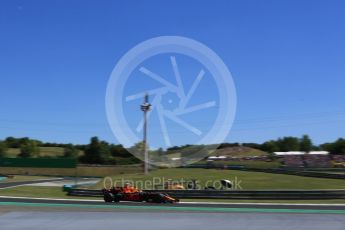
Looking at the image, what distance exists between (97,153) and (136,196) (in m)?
96.3

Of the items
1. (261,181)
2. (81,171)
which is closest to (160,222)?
(261,181)

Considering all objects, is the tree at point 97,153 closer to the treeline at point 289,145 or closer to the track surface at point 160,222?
the treeline at point 289,145

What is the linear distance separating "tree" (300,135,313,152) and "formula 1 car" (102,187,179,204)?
15494 cm

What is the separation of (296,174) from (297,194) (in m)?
17.9

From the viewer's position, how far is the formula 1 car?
22.5m

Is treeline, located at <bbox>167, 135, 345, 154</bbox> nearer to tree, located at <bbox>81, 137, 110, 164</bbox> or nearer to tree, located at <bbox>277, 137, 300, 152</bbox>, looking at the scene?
tree, located at <bbox>277, 137, 300, 152</bbox>

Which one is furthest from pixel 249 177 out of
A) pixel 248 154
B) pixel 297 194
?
pixel 248 154

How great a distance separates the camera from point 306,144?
576 feet

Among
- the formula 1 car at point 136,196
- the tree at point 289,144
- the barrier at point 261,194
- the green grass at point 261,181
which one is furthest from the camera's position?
the tree at point 289,144

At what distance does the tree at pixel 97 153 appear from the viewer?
116688 millimetres

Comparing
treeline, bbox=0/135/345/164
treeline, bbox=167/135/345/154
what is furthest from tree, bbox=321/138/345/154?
treeline, bbox=167/135/345/154

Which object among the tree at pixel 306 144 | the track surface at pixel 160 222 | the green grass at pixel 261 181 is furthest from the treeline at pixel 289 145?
the track surface at pixel 160 222

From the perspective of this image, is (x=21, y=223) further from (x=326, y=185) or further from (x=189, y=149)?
(x=189, y=149)

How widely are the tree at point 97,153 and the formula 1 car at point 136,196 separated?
306ft
